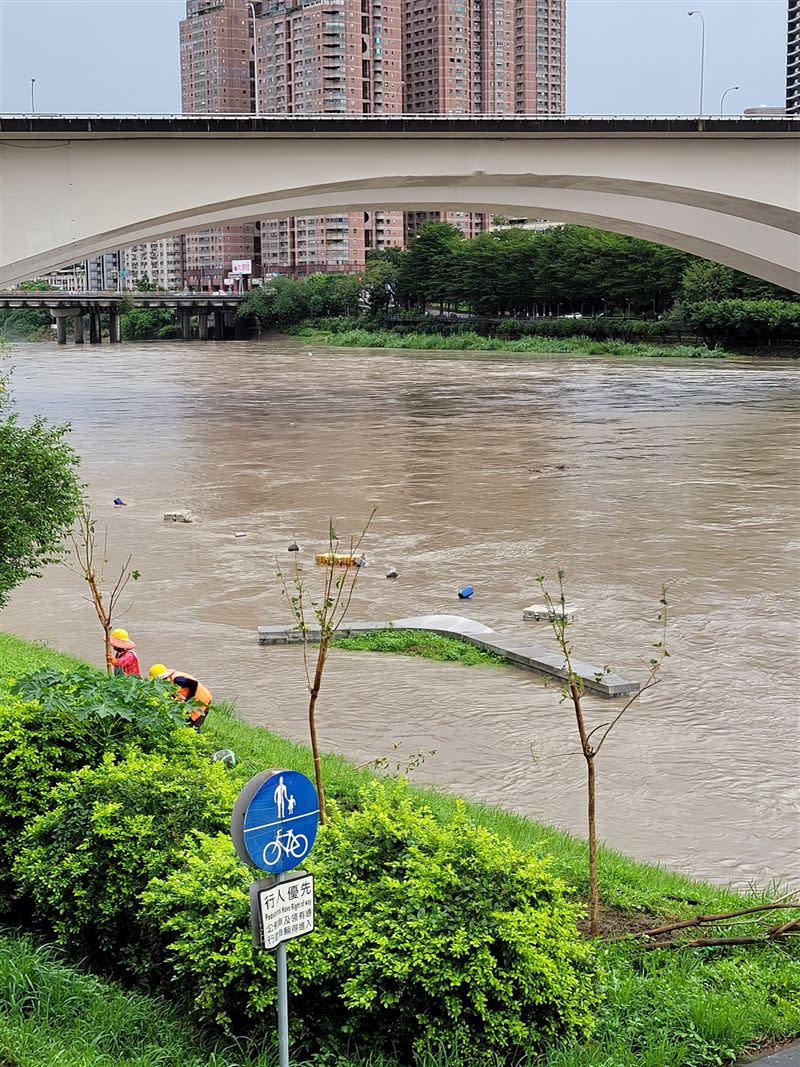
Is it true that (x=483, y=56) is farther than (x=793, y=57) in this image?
No

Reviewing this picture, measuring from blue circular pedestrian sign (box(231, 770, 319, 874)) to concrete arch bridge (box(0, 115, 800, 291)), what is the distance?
2721 cm

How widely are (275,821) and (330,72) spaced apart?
11938cm

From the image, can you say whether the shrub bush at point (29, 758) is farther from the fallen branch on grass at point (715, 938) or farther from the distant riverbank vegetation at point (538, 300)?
the distant riverbank vegetation at point (538, 300)

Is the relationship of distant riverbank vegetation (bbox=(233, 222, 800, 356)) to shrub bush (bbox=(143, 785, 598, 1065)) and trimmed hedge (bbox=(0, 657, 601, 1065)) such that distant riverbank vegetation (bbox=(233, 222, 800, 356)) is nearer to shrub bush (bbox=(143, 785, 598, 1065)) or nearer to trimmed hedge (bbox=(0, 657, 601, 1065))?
trimmed hedge (bbox=(0, 657, 601, 1065))

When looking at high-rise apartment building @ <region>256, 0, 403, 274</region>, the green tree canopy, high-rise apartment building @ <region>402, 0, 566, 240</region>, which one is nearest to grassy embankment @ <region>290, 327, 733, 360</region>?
high-rise apartment building @ <region>256, 0, 403, 274</region>

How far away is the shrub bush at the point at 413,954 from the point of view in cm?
416

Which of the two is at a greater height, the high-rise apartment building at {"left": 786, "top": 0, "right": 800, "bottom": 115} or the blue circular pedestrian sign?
the high-rise apartment building at {"left": 786, "top": 0, "right": 800, "bottom": 115}

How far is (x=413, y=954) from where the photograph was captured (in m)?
4.17

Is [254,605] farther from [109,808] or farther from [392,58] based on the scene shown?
[392,58]

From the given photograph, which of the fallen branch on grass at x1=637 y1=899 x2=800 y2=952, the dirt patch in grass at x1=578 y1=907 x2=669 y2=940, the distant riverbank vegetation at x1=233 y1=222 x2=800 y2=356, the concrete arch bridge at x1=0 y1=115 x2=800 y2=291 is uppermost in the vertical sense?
the concrete arch bridge at x1=0 y1=115 x2=800 y2=291

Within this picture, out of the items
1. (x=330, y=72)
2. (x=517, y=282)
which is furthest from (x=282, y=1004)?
(x=330, y=72)

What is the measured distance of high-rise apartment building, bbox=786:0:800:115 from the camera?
518ft

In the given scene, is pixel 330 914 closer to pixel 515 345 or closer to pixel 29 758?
pixel 29 758

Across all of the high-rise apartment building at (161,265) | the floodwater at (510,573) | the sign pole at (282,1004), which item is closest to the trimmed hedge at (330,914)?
the sign pole at (282,1004)
